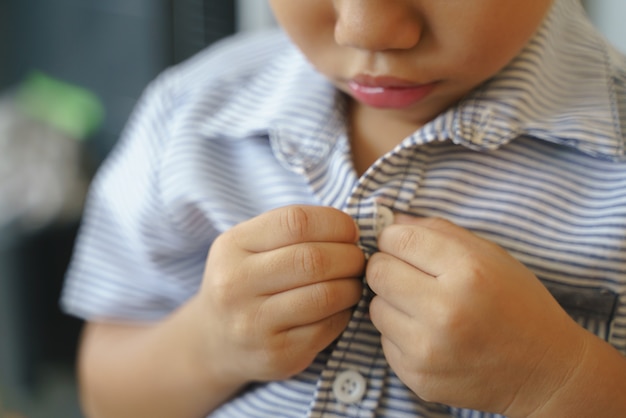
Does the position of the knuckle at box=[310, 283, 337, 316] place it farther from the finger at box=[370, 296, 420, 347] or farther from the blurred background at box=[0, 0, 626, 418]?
the blurred background at box=[0, 0, 626, 418]

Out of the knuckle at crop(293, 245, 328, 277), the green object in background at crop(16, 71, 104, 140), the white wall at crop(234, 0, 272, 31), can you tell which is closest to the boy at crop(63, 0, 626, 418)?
the knuckle at crop(293, 245, 328, 277)

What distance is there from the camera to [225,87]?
62 centimetres

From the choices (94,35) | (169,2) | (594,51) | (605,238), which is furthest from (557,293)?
(94,35)

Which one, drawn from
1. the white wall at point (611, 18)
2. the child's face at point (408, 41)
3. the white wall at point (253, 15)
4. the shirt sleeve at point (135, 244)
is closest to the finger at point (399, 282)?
the child's face at point (408, 41)

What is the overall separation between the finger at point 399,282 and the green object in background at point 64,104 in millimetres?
848

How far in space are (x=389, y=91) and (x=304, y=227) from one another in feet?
0.33

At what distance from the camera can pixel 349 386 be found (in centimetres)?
48

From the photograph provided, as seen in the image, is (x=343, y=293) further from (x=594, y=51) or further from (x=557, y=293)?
(x=594, y=51)

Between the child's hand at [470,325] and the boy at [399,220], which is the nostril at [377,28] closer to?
the boy at [399,220]

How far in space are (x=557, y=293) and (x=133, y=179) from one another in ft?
1.17

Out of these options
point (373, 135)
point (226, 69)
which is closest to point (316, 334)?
point (373, 135)

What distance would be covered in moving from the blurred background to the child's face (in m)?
0.61

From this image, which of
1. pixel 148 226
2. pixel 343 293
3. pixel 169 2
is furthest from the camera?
pixel 169 2

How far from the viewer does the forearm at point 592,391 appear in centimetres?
42
